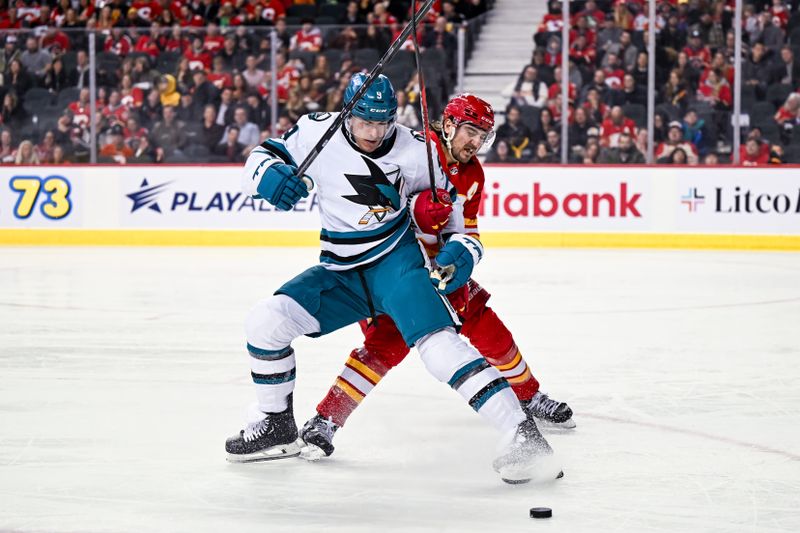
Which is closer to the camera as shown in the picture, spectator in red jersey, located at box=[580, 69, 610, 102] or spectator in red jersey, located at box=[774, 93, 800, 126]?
spectator in red jersey, located at box=[774, 93, 800, 126]

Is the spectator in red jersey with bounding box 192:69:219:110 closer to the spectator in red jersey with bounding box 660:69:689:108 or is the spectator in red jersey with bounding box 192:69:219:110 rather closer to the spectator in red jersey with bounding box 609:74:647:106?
the spectator in red jersey with bounding box 609:74:647:106

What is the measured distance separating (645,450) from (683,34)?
8.22 meters

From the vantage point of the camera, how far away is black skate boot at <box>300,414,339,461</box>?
4117mm

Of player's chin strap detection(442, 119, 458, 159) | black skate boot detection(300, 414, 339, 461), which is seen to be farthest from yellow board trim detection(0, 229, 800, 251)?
black skate boot detection(300, 414, 339, 461)

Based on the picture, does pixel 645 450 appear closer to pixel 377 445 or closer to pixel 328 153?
pixel 377 445

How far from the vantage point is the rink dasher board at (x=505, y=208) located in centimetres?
1153

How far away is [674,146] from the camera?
11703mm

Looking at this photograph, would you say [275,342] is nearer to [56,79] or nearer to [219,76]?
[219,76]

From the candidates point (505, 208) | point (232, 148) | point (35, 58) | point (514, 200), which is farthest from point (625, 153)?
point (35, 58)

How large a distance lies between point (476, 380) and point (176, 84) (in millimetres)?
9282

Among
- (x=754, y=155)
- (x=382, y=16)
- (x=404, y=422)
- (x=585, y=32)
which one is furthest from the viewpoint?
(x=382, y=16)

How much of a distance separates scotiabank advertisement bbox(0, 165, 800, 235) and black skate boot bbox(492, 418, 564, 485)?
7869 millimetres

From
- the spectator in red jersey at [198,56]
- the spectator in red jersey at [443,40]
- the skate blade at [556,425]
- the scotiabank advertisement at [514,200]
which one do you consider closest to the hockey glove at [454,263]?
the skate blade at [556,425]

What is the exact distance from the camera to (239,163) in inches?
480
